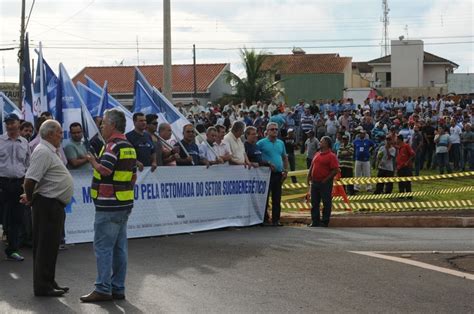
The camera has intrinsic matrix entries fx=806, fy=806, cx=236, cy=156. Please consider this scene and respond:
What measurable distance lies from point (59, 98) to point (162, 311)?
6.38m

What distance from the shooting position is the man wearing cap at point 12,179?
10.6 m

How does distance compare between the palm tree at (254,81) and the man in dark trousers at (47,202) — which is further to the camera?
the palm tree at (254,81)

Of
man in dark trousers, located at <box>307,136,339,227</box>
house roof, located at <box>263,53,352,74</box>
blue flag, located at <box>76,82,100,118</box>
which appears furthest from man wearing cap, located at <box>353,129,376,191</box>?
house roof, located at <box>263,53,352,74</box>

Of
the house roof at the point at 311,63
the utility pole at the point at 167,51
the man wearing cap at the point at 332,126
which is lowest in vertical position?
the man wearing cap at the point at 332,126

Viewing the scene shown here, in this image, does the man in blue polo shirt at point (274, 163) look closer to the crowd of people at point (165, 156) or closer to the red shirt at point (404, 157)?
the crowd of people at point (165, 156)

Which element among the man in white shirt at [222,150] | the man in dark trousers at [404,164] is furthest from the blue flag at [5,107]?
the man in dark trousers at [404,164]

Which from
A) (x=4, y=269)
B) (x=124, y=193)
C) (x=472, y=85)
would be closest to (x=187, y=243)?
(x=4, y=269)

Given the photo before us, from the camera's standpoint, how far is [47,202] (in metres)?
8.45

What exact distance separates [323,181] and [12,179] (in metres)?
6.05

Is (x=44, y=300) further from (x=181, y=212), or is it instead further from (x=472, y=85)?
(x=472, y=85)

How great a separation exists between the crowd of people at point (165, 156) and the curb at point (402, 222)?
24.8 inches

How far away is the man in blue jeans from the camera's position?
8.04 meters

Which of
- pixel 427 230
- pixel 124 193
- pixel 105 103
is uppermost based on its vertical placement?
pixel 105 103

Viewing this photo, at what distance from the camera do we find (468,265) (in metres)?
10.0
